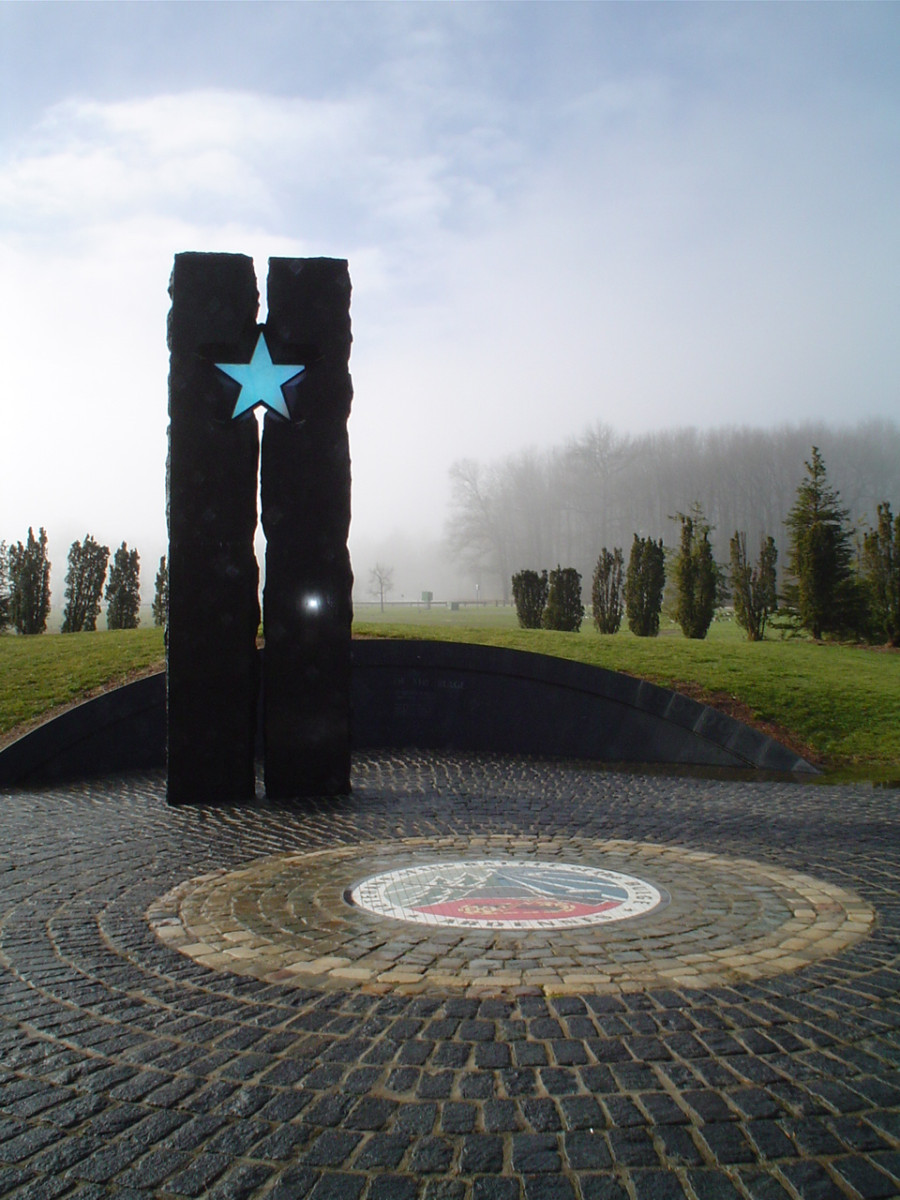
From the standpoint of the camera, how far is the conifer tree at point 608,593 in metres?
27.8

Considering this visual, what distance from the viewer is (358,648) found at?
12758mm

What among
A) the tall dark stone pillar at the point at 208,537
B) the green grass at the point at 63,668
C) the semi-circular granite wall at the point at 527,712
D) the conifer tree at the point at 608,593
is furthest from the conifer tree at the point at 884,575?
the tall dark stone pillar at the point at 208,537

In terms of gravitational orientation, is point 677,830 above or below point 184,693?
below

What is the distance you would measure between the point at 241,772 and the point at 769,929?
220 inches

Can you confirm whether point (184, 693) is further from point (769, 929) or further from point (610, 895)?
point (769, 929)

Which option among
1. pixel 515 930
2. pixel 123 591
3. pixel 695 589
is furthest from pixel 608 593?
pixel 515 930

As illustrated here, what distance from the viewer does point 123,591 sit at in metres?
28.1

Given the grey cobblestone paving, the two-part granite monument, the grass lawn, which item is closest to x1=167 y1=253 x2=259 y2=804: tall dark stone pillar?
the two-part granite monument

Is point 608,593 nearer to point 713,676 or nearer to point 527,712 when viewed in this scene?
point 713,676

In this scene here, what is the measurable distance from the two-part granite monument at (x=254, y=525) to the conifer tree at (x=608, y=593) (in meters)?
19.5

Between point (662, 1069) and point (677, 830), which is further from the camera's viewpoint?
point (677, 830)

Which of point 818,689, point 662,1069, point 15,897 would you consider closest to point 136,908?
point 15,897

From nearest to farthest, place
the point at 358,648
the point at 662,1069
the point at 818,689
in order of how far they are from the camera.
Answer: the point at 662,1069, the point at 358,648, the point at 818,689

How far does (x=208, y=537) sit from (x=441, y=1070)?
6506 millimetres
